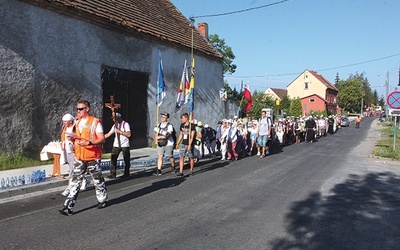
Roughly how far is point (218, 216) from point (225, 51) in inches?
1761

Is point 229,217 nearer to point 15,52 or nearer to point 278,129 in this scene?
point 15,52

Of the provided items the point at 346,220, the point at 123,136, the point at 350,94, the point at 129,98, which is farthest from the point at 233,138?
the point at 350,94

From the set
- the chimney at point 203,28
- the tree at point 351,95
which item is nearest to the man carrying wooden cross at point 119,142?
the chimney at point 203,28

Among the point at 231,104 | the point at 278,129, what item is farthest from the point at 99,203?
the point at 231,104

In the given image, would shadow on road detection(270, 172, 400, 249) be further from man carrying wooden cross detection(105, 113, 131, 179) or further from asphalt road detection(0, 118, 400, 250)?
man carrying wooden cross detection(105, 113, 131, 179)

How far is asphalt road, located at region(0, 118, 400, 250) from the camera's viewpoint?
4707mm

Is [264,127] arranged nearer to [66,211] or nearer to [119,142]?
[119,142]

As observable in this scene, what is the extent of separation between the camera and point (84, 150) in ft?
19.4

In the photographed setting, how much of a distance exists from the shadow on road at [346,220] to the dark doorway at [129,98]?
9218 mm

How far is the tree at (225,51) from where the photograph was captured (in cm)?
4794

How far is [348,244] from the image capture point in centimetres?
468

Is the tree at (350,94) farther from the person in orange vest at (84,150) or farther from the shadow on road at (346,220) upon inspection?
the person in orange vest at (84,150)

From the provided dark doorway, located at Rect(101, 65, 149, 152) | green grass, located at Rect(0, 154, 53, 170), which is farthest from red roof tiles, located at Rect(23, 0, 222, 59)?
green grass, located at Rect(0, 154, 53, 170)

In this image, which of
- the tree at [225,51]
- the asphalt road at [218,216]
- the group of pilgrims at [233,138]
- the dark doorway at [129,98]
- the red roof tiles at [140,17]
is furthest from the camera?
the tree at [225,51]
